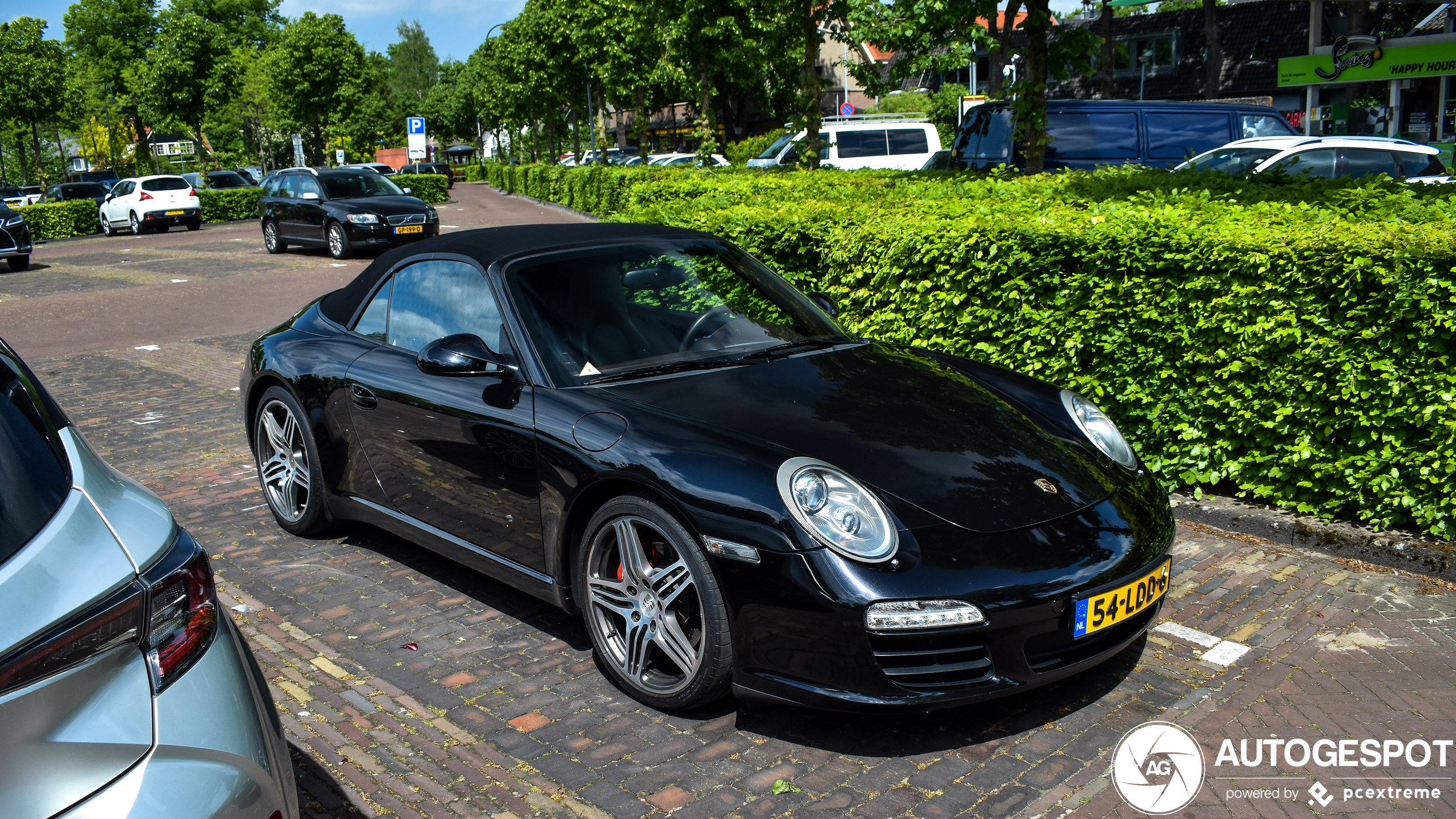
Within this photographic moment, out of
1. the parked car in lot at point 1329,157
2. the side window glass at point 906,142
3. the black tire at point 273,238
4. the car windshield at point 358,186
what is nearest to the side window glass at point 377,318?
the parked car in lot at point 1329,157

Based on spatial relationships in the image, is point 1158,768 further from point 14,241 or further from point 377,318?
point 14,241

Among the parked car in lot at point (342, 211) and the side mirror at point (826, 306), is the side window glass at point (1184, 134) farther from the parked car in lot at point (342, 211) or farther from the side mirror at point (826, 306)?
the parked car in lot at point (342, 211)

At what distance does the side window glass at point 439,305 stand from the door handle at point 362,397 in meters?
0.24

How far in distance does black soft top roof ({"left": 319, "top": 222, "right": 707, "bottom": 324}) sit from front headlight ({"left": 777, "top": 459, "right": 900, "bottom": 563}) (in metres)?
1.67

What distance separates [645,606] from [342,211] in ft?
59.5

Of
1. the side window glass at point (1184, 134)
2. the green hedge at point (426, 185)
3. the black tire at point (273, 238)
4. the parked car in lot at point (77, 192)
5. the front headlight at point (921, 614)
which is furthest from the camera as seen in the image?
the parked car in lot at point (77, 192)

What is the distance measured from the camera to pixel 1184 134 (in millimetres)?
14180

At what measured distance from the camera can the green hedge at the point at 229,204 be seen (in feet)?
126

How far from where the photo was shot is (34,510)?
1972mm

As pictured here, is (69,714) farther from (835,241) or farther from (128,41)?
(128,41)

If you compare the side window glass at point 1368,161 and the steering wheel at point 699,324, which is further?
the side window glass at point 1368,161

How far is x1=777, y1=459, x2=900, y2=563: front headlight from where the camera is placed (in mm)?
3203

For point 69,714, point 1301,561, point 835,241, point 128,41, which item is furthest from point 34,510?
point 128,41

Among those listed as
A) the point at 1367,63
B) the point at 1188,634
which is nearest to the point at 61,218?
the point at 1188,634
